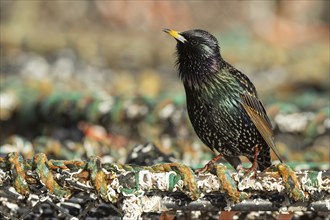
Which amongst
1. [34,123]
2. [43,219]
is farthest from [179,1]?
[43,219]

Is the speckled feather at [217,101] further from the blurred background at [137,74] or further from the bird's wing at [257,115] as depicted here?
the blurred background at [137,74]

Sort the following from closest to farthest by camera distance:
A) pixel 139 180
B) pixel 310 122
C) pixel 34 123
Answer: pixel 139 180, pixel 310 122, pixel 34 123

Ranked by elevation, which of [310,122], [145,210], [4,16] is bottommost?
[145,210]

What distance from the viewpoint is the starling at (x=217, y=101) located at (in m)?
3.43

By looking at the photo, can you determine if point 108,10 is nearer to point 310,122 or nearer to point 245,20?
point 245,20

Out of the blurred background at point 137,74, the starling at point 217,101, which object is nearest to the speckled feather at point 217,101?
the starling at point 217,101

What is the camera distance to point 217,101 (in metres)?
3.46

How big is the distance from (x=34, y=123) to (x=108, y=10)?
24.0ft

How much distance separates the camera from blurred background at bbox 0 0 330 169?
481 centimetres

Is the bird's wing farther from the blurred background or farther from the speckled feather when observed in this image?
the blurred background

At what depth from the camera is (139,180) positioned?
8.29 feet

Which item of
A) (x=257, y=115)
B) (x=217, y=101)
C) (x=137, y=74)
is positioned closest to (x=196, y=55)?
(x=217, y=101)

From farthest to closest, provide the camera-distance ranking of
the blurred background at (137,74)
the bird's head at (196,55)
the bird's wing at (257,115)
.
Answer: the blurred background at (137,74)
the bird's wing at (257,115)
the bird's head at (196,55)

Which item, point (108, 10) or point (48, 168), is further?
point (108, 10)
